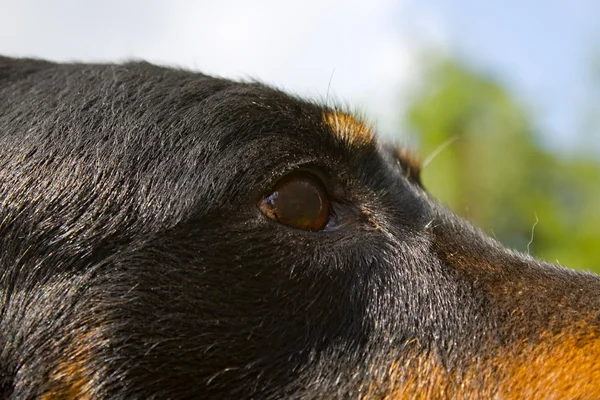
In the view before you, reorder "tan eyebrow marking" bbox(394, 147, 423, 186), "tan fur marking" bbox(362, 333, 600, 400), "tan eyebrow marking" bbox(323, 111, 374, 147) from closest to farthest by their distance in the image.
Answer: "tan fur marking" bbox(362, 333, 600, 400), "tan eyebrow marking" bbox(323, 111, 374, 147), "tan eyebrow marking" bbox(394, 147, 423, 186)

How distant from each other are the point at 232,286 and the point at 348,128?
4.36ft

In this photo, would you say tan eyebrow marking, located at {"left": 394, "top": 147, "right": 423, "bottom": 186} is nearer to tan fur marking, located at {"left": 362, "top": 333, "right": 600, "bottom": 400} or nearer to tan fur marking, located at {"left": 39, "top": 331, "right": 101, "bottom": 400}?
tan fur marking, located at {"left": 362, "top": 333, "right": 600, "bottom": 400}

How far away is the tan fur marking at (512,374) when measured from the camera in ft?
10.9

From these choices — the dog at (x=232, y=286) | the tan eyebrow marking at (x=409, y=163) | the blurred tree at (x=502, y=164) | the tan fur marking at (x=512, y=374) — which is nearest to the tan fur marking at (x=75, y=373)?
the dog at (x=232, y=286)

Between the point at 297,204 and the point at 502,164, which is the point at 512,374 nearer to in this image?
the point at 297,204

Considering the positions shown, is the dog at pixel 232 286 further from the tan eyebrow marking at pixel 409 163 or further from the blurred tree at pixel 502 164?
the blurred tree at pixel 502 164

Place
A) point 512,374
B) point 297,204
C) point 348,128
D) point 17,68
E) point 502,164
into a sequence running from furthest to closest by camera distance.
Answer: point 502,164, point 17,68, point 348,128, point 297,204, point 512,374

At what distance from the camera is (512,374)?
3439mm

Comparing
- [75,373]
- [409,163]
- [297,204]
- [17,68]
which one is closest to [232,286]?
[297,204]

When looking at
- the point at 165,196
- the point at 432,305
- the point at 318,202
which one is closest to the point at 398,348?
the point at 432,305

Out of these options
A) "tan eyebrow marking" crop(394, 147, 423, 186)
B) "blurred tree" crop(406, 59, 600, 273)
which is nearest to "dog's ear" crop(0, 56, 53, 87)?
"tan eyebrow marking" crop(394, 147, 423, 186)

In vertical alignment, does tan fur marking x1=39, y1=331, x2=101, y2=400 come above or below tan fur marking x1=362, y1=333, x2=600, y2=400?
below

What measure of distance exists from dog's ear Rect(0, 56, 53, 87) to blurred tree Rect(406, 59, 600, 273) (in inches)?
1471

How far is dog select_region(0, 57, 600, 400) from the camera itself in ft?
11.5
